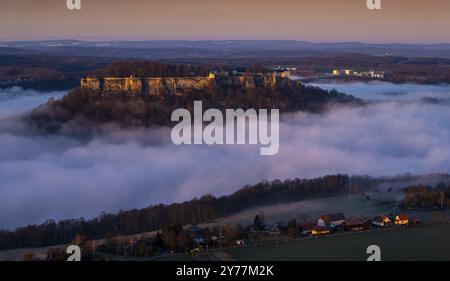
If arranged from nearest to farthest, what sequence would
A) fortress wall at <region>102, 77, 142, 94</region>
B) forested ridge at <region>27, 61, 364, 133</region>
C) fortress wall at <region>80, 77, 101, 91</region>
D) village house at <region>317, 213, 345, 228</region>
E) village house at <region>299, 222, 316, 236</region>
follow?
village house at <region>299, 222, 316, 236</region> → village house at <region>317, 213, 345, 228</region> → forested ridge at <region>27, 61, 364, 133</region> → fortress wall at <region>80, 77, 101, 91</region> → fortress wall at <region>102, 77, 142, 94</region>

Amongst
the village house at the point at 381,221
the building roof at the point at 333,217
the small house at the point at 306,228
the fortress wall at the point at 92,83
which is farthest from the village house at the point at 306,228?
the fortress wall at the point at 92,83

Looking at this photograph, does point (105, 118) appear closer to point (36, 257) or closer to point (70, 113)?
point (70, 113)

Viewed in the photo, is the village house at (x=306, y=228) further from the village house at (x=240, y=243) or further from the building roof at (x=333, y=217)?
the village house at (x=240, y=243)

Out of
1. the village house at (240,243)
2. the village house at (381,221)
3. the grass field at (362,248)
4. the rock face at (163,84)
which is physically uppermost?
the rock face at (163,84)

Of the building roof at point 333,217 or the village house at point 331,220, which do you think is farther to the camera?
the building roof at point 333,217

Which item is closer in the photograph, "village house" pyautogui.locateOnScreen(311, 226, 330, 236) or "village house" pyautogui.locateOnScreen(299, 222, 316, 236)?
"village house" pyautogui.locateOnScreen(311, 226, 330, 236)

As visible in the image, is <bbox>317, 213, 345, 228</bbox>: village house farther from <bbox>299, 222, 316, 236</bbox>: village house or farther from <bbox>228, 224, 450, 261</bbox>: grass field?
<bbox>228, 224, 450, 261</bbox>: grass field

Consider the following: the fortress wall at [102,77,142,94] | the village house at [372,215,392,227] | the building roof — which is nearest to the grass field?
the village house at [372,215,392,227]
